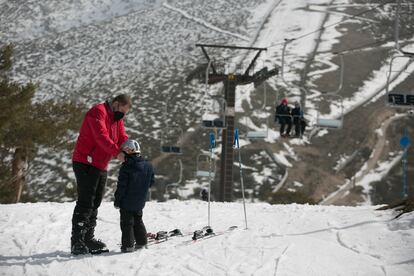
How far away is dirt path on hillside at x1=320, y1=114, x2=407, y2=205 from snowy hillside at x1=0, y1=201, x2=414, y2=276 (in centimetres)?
4090

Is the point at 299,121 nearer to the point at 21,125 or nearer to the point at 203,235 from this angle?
the point at 21,125

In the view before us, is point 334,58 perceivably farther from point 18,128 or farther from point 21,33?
point 18,128

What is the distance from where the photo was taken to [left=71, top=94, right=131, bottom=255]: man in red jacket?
584 cm

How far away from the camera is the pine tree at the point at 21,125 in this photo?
2208 centimetres

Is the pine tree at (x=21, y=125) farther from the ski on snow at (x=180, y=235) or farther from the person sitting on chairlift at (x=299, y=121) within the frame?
the ski on snow at (x=180, y=235)

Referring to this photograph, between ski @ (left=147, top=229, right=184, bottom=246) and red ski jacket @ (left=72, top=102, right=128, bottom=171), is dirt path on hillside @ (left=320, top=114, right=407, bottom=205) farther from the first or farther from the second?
red ski jacket @ (left=72, top=102, right=128, bottom=171)

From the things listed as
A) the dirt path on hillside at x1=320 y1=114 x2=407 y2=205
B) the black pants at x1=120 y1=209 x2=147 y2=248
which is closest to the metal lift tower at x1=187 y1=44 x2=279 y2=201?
the black pants at x1=120 y1=209 x2=147 y2=248

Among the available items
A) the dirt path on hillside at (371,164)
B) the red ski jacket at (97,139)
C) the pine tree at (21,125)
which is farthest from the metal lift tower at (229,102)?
the dirt path on hillside at (371,164)

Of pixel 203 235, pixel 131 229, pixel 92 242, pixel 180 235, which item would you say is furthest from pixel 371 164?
pixel 92 242

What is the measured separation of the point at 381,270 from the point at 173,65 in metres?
77.7

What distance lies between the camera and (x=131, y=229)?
6164 mm

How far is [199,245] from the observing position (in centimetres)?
660

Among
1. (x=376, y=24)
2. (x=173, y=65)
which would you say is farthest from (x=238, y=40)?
(x=376, y=24)

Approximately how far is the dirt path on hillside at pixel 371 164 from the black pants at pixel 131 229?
1688 inches
